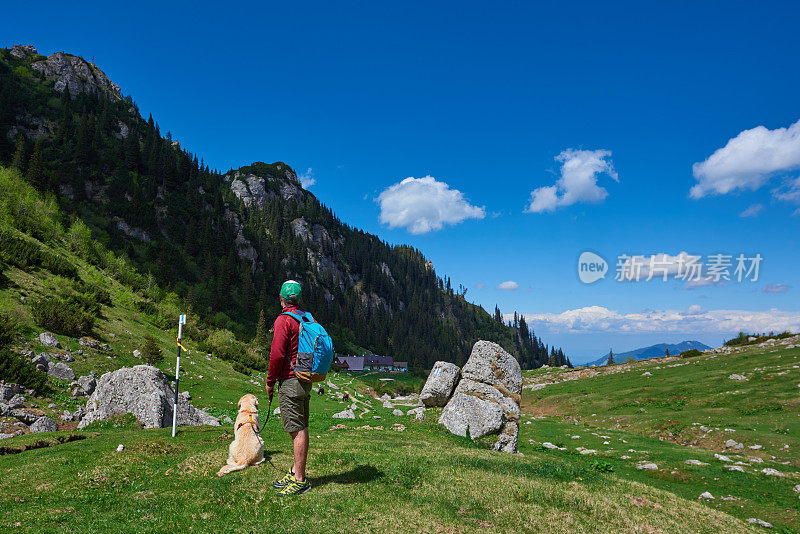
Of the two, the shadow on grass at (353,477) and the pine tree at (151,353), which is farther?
the pine tree at (151,353)

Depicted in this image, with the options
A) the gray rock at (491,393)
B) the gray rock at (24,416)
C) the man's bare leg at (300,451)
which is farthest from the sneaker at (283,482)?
the gray rock at (24,416)

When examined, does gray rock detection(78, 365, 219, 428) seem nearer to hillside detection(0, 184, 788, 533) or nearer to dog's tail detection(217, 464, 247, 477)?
hillside detection(0, 184, 788, 533)

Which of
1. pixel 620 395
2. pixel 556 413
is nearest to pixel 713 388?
pixel 620 395

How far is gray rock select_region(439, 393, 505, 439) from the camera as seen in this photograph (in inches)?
790

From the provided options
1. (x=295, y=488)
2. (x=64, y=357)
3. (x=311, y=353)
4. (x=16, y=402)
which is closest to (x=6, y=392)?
(x=16, y=402)

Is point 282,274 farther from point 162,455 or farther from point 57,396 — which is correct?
point 162,455

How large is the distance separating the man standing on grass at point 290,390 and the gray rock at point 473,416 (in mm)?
13389

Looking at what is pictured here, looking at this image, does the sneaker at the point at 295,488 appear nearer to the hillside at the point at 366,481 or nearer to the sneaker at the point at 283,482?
the sneaker at the point at 283,482

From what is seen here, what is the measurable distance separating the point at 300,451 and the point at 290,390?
1.54m

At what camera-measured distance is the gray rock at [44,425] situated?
1598cm

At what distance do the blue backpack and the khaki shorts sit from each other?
0.20 meters

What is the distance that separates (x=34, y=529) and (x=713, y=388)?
2009 inches

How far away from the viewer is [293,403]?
329 inches

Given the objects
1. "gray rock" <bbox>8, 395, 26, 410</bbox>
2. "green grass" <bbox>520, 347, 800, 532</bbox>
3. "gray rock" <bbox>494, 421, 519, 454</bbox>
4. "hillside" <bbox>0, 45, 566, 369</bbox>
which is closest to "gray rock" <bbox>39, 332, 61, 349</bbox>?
"gray rock" <bbox>8, 395, 26, 410</bbox>
